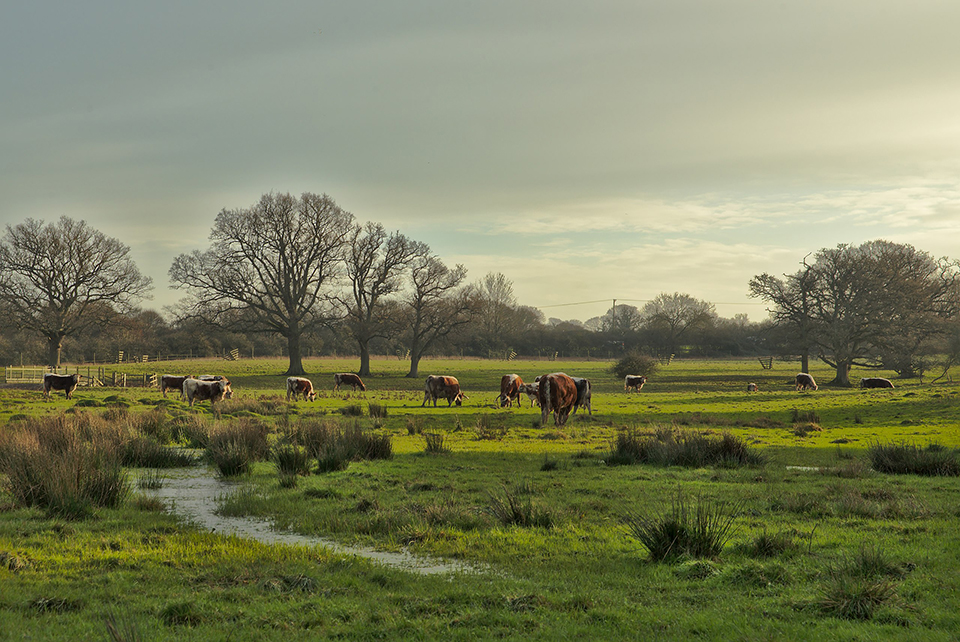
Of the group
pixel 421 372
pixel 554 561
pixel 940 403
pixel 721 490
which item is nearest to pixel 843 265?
pixel 940 403

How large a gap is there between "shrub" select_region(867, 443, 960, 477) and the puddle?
12.3m

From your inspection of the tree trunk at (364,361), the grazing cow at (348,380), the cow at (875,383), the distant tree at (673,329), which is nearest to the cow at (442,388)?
the grazing cow at (348,380)

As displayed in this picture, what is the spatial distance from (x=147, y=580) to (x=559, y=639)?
14.8 ft

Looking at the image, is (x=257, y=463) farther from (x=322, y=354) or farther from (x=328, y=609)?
(x=322, y=354)

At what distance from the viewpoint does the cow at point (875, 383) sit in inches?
2174

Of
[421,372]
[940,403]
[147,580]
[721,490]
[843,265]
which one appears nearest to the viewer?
[147,580]

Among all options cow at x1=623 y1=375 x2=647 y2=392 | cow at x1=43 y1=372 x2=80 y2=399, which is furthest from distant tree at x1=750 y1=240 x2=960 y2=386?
cow at x1=43 y1=372 x2=80 y2=399

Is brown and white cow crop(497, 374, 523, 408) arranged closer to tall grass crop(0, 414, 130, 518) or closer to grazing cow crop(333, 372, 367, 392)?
grazing cow crop(333, 372, 367, 392)

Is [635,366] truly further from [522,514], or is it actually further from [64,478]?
[64,478]

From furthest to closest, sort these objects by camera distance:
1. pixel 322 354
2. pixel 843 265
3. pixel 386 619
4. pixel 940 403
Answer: pixel 322 354, pixel 843 265, pixel 940 403, pixel 386 619

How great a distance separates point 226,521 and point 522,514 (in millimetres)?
4571

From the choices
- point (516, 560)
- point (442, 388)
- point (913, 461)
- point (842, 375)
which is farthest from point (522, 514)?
point (842, 375)

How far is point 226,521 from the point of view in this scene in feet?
35.6

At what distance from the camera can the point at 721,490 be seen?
13156mm
